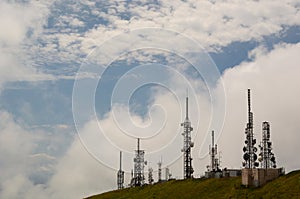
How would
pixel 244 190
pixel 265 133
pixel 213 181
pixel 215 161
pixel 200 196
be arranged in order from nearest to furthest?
pixel 244 190 < pixel 200 196 < pixel 213 181 < pixel 265 133 < pixel 215 161

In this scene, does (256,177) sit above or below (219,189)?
above

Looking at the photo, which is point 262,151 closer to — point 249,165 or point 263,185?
point 249,165

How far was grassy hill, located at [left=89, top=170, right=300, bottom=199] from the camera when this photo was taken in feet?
224

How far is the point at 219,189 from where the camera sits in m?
80.4

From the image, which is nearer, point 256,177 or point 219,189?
point 256,177

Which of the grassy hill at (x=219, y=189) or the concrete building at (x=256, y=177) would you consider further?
the concrete building at (x=256, y=177)

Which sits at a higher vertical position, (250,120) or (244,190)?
(250,120)

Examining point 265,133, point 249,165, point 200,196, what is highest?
point 265,133

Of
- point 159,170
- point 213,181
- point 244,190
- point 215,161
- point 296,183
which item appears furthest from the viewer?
point 159,170

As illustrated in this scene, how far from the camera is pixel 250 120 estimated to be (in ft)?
283

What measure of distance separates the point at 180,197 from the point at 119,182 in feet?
206

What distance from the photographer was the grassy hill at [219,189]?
224 feet

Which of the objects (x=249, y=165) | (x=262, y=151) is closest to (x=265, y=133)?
(x=262, y=151)

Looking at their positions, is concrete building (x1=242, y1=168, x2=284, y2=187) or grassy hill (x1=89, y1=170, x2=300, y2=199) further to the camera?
concrete building (x1=242, y1=168, x2=284, y2=187)
